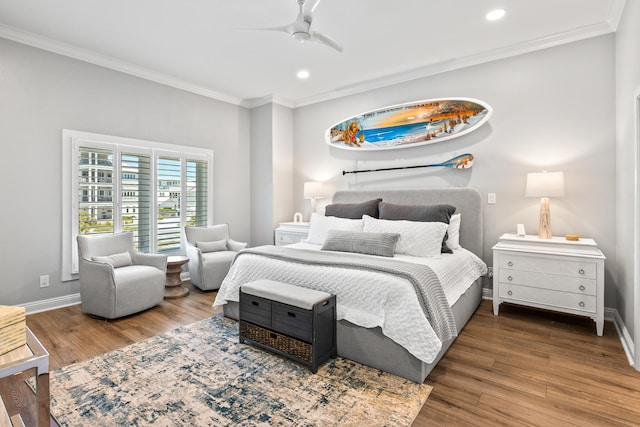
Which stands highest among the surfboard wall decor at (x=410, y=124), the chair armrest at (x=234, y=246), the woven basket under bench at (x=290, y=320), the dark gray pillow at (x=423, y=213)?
the surfboard wall decor at (x=410, y=124)

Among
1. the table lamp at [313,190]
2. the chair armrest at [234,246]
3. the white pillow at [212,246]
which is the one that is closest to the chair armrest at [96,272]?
the white pillow at [212,246]

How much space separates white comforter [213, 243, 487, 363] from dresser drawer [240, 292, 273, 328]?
29 centimetres

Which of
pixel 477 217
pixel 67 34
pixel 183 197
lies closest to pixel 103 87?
pixel 67 34

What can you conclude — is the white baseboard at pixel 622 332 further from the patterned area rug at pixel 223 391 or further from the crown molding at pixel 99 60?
the crown molding at pixel 99 60

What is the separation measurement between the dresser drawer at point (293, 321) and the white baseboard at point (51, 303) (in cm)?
273

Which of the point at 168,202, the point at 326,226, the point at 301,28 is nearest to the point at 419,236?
the point at 326,226

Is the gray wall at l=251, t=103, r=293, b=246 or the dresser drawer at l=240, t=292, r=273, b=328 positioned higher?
the gray wall at l=251, t=103, r=293, b=246

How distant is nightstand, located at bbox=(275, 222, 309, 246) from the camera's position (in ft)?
15.8

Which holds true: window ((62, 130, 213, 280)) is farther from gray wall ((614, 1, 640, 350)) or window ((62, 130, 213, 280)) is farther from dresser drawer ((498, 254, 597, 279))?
gray wall ((614, 1, 640, 350))

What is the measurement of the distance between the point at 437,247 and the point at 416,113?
1.89m

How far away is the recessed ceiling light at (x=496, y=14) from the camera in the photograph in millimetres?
2922

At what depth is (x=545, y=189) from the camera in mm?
3156

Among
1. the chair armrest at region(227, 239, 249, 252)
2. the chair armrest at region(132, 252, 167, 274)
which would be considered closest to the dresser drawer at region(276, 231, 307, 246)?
the chair armrest at region(227, 239, 249, 252)

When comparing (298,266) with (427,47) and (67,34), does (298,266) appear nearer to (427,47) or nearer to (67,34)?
(427,47)
